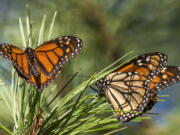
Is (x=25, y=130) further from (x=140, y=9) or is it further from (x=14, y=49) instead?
(x=140, y=9)

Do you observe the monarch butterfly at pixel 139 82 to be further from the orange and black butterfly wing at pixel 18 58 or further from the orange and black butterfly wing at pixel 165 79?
the orange and black butterfly wing at pixel 18 58

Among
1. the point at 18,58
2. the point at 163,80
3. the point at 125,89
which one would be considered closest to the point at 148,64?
the point at 163,80

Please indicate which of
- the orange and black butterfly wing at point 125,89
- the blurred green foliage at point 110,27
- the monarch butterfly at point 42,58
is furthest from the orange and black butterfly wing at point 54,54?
the blurred green foliage at point 110,27

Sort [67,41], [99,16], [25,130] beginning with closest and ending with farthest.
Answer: [25,130] < [67,41] < [99,16]

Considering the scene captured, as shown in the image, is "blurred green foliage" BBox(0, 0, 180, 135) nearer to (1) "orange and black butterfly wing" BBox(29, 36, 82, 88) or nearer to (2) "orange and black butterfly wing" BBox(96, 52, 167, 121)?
(2) "orange and black butterfly wing" BBox(96, 52, 167, 121)

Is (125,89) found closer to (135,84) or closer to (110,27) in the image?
(135,84)

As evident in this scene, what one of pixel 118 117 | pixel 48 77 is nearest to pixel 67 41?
A: pixel 48 77
